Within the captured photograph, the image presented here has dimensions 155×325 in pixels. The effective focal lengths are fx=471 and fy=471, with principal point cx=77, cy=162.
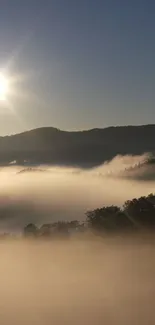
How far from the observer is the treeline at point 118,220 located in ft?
222

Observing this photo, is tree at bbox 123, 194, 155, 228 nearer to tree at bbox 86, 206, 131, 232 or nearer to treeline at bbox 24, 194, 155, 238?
treeline at bbox 24, 194, 155, 238

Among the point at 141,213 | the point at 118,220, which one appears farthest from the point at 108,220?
the point at 141,213

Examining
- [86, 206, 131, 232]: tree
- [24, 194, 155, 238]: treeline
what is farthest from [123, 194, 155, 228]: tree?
[86, 206, 131, 232]: tree

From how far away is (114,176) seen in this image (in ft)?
631

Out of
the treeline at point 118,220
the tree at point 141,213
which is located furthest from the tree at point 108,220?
the tree at point 141,213

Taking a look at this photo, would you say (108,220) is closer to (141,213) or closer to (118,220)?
(118,220)

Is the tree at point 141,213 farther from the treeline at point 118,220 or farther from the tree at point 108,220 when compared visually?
the tree at point 108,220

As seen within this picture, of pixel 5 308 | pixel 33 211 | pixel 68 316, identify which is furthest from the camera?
pixel 33 211

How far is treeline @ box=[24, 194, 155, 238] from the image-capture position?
67.6 m

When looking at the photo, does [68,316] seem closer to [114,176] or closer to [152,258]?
[152,258]

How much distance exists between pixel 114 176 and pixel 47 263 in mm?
127517

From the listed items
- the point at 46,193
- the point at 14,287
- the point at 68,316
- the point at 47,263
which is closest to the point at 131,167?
the point at 46,193

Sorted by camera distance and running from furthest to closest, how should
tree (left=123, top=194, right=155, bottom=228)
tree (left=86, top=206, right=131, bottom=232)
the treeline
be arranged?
tree (left=123, top=194, right=155, bottom=228), the treeline, tree (left=86, top=206, right=131, bottom=232)

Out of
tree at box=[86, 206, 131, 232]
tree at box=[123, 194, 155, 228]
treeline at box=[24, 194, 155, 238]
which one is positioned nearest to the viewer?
tree at box=[86, 206, 131, 232]
